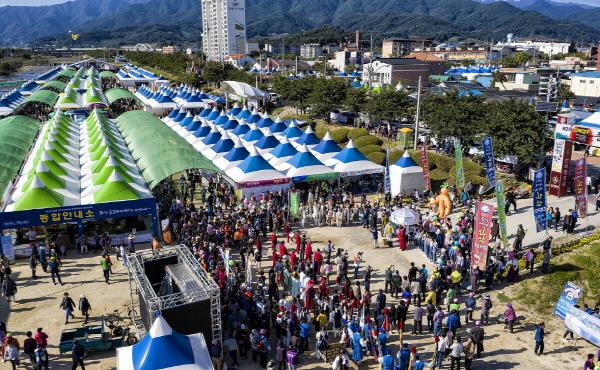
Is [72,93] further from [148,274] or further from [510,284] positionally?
[510,284]

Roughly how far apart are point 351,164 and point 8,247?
14.4 metres

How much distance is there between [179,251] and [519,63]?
106171 mm

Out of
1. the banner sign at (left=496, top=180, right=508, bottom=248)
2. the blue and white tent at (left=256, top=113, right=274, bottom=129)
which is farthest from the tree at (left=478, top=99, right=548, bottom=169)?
the blue and white tent at (left=256, top=113, right=274, bottom=129)

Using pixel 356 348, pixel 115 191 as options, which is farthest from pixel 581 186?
pixel 115 191

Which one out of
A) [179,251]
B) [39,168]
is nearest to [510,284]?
[179,251]

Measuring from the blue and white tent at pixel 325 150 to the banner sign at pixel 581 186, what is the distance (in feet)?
36.5

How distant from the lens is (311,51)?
183 m

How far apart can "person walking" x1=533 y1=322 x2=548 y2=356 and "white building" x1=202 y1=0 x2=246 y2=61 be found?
15470 cm

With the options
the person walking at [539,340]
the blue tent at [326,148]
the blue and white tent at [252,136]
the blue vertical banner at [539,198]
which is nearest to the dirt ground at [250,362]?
the person walking at [539,340]

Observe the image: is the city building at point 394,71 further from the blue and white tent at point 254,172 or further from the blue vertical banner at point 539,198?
the blue vertical banner at point 539,198

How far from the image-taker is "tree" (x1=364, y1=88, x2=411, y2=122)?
36688 mm

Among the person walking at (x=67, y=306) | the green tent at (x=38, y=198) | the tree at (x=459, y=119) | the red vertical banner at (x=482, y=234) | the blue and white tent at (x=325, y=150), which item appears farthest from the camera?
the tree at (x=459, y=119)

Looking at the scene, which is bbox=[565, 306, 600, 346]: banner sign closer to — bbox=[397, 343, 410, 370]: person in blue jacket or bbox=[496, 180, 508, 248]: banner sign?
bbox=[496, 180, 508, 248]: banner sign

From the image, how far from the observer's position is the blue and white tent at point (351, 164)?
23062 mm
